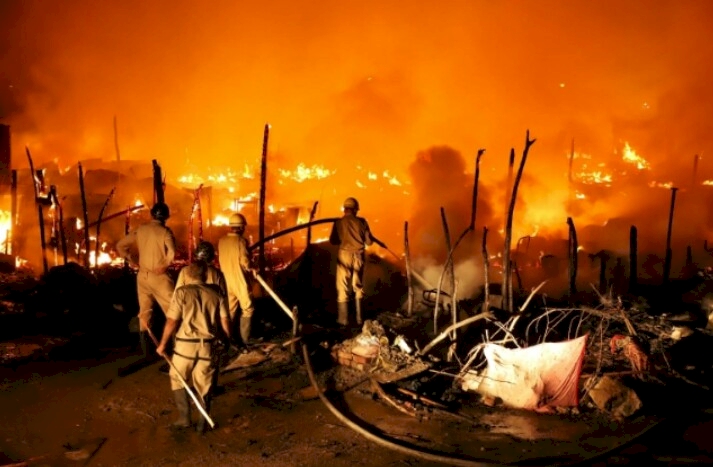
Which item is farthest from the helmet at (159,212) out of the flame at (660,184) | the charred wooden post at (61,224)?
the flame at (660,184)

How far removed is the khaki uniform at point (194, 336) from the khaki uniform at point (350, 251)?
4.13 metres

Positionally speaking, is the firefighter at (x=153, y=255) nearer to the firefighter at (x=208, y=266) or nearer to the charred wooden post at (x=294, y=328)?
the firefighter at (x=208, y=266)

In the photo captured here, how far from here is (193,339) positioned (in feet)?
18.4

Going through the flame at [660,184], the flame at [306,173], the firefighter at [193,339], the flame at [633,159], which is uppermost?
the flame at [633,159]

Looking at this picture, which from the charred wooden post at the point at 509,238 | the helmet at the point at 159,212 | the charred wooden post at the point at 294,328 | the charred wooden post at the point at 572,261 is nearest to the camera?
the helmet at the point at 159,212

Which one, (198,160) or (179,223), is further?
(198,160)

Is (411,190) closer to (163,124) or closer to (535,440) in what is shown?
(163,124)

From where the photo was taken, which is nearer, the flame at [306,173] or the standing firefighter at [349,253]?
the standing firefighter at [349,253]

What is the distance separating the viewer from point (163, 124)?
44.2 m

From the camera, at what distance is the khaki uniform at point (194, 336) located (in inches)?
219

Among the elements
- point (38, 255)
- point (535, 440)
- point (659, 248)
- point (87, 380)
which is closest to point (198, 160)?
point (38, 255)

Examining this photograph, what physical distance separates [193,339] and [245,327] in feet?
9.07

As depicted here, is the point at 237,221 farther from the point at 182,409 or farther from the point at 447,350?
the point at 447,350

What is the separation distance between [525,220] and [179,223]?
2334 cm
